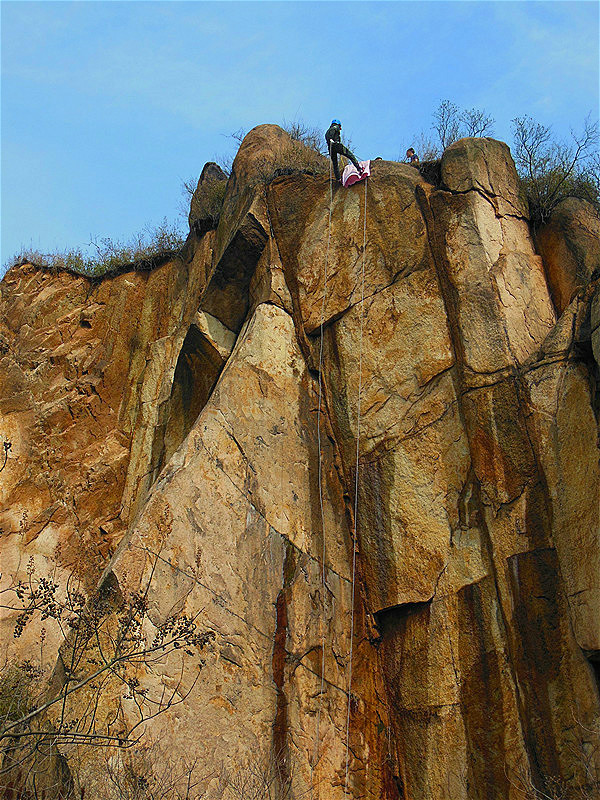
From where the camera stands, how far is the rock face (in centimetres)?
859

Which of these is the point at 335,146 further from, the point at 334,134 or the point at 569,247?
the point at 569,247

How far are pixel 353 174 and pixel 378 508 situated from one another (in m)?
5.11

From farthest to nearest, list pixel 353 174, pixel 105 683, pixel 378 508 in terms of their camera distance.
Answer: pixel 353 174 → pixel 378 508 → pixel 105 683

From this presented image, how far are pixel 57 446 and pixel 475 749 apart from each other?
28.8ft

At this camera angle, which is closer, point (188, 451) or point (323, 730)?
point (323, 730)

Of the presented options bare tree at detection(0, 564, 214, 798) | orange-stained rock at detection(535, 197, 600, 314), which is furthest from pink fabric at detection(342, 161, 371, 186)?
bare tree at detection(0, 564, 214, 798)

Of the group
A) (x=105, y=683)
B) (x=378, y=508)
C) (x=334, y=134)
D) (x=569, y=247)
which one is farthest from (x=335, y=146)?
(x=105, y=683)

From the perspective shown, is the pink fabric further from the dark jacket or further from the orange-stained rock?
the orange-stained rock

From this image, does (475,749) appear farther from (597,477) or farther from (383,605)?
(597,477)

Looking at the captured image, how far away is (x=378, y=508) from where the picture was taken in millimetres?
10156

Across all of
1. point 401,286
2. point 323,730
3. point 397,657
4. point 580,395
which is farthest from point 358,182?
point 323,730

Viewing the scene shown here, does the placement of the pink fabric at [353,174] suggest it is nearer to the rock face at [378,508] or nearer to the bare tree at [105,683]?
the rock face at [378,508]

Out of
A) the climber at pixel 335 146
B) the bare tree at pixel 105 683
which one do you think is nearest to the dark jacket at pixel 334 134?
the climber at pixel 335 146

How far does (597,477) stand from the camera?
8727 millimetres
